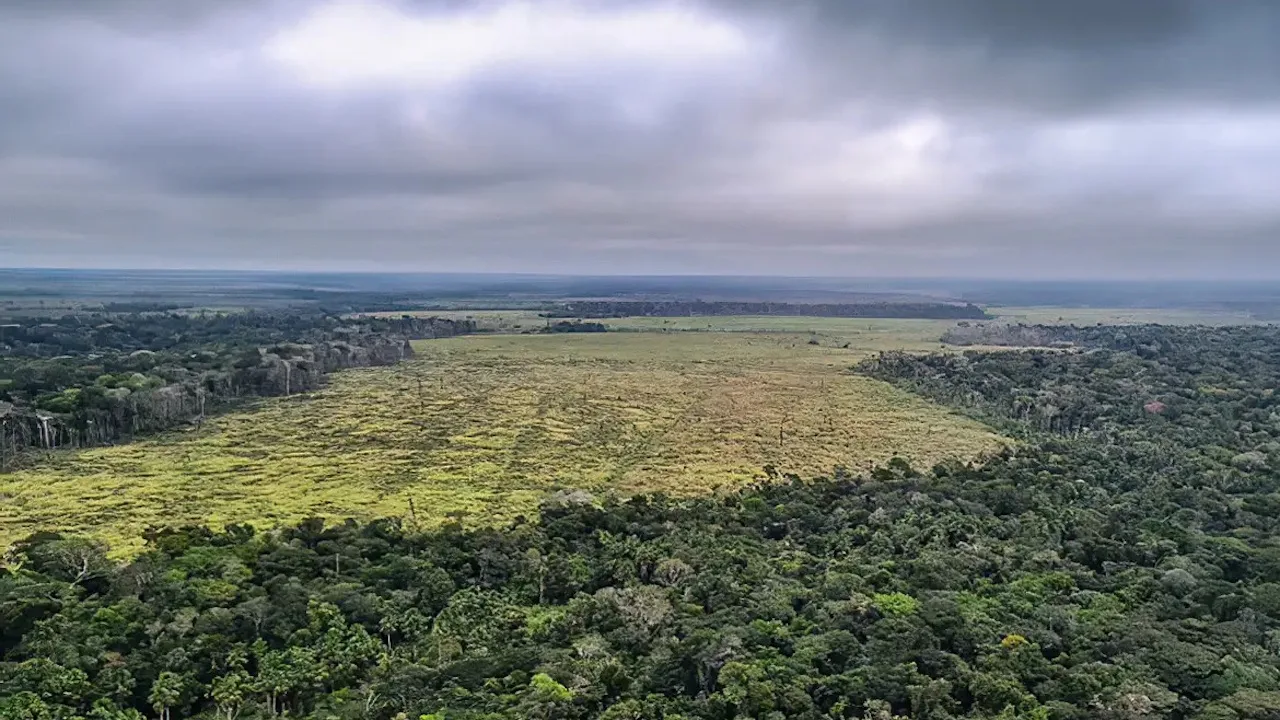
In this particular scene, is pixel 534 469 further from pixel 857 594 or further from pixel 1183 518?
pixel 1183 518

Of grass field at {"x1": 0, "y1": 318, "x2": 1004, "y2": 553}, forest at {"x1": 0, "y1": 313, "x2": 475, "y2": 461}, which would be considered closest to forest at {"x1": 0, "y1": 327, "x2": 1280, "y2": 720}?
grass field at {"x1": 0, "y1": 318, "x2": 1004, "y2": 553}

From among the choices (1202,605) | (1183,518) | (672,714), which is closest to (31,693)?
(672,714)

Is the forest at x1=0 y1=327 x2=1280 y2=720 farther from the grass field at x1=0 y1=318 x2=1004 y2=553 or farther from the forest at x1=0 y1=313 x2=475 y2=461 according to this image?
the forest at x1=0 y1=313 x2=475 y2=461

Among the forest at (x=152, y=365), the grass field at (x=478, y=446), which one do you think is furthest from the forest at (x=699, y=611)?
the forest at (x=152, y=365)

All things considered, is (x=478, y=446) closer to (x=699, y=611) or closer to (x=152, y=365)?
(x=699, y=611)

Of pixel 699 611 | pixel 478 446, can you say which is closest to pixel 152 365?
pixel 478 446

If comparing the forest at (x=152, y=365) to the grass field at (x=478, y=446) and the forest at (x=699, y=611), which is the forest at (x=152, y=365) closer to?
the grass field at (x=478, y=446)
